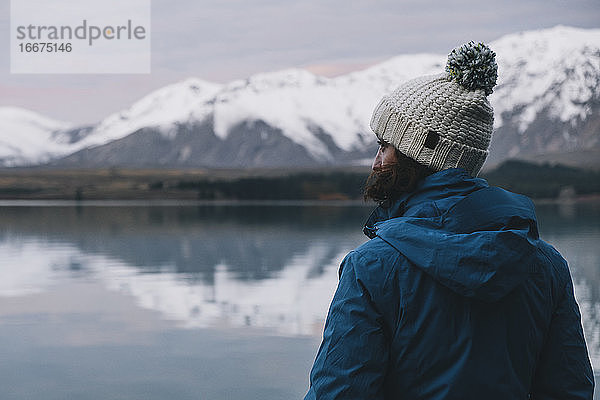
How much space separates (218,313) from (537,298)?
949 cm

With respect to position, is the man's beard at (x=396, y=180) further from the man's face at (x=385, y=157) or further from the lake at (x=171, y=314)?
the lake at (x=171, y=314)

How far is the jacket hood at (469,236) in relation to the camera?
1.71 metres

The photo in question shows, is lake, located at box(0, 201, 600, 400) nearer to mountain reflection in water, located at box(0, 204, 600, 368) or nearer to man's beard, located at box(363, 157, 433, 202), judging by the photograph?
mountain reflection in water, located at box(0, 204, 600, 368)

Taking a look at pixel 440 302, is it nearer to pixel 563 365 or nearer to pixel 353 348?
pixel 353 348

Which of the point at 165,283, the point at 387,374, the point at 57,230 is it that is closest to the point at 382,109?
the point at 387,374

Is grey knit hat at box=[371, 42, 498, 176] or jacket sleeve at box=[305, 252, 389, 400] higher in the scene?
grey knit hat at box=[371, 42, 498, 176]

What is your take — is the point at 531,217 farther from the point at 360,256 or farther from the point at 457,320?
the point at 360,256

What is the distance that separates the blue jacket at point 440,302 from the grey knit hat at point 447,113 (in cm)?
9

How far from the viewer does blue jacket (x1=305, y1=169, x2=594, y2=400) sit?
5.64 feet

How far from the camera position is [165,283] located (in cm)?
1434

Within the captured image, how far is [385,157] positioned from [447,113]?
18cm

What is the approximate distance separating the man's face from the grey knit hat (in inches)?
0.9

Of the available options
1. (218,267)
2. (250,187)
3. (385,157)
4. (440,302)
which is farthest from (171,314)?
(250,187)

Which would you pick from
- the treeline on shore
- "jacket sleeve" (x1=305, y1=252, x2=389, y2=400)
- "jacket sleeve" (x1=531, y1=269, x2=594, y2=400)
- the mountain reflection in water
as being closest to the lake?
the mountain reflection in water
